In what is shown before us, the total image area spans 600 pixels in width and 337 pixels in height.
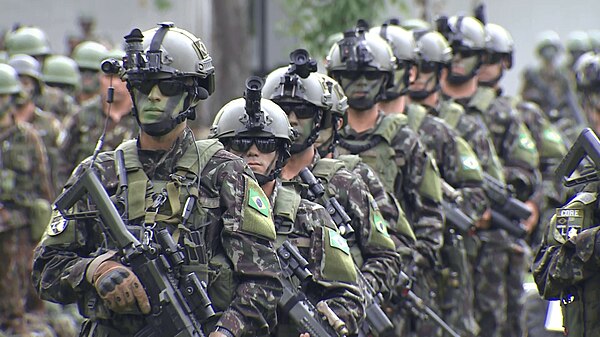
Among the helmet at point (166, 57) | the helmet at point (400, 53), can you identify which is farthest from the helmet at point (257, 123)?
the helmet at point (400, 53)

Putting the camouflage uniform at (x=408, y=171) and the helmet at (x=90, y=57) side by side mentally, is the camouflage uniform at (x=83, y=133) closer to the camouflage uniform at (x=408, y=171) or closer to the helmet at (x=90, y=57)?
the helmet at (x=90, y=57)

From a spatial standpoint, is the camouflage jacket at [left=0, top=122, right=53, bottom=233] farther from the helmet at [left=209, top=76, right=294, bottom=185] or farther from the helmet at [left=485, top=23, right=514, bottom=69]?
the helmet at [left=209, top=76, right=294, bottom=185]

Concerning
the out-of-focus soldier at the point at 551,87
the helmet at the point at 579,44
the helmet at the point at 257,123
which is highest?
the helmet at the point at 257,123

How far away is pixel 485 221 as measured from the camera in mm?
13219

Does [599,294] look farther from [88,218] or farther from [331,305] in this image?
[88,218]

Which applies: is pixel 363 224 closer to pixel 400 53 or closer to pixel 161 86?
pixel 161 86

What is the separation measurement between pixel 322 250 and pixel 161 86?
1453 mm

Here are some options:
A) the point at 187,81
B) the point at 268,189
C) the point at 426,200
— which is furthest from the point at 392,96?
the point at 187,81

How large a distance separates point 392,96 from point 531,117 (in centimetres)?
424

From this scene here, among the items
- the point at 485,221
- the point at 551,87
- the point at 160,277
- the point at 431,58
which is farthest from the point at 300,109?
the point at 551,87

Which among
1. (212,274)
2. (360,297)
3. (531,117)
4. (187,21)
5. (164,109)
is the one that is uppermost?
(164,109)

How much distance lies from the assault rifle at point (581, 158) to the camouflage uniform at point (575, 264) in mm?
62

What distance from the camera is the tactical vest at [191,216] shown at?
6836 millimetres

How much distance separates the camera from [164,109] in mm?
6996
